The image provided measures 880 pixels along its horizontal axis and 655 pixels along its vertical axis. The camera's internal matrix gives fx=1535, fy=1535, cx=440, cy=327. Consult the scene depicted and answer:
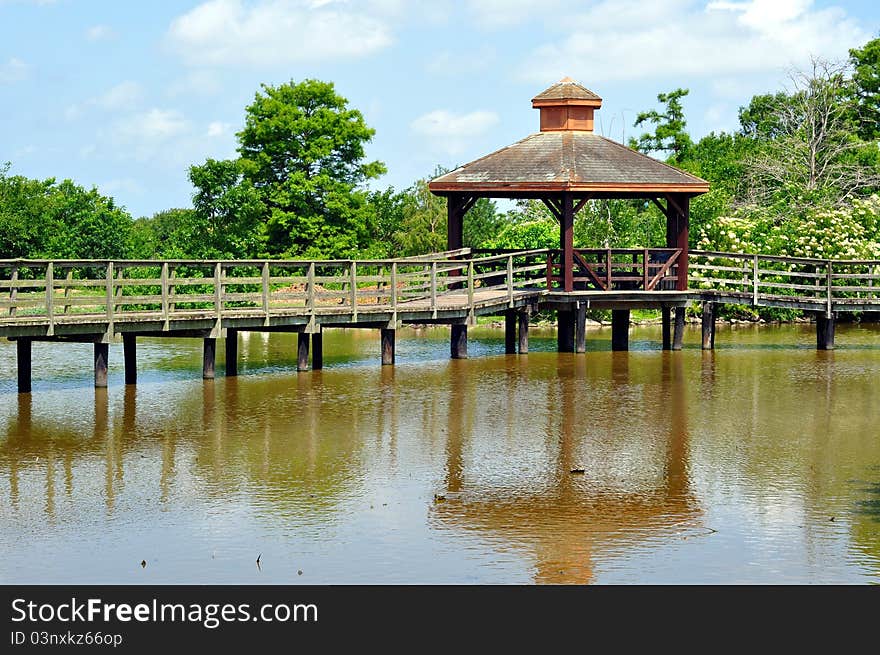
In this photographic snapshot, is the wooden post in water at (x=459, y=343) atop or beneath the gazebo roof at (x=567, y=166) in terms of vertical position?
beneath

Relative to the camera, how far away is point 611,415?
23438mm

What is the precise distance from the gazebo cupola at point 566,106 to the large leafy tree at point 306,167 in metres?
18.0

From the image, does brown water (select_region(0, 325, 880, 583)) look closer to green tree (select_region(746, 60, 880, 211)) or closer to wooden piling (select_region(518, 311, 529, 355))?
wooden piling (select_region(518, 311, 529, 355))

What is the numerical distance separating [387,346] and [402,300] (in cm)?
275

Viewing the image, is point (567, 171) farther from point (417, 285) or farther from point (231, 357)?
point (231, 357)

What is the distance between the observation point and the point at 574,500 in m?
17.2

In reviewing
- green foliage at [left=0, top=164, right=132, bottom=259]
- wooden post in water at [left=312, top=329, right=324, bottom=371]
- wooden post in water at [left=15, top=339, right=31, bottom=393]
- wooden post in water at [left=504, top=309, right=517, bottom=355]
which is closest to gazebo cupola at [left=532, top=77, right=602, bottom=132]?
wooden post in water at [left=504, top=309, right=517, bottom=355]

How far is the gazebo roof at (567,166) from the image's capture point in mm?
33219

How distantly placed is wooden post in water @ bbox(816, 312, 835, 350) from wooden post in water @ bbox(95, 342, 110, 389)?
53.9ft

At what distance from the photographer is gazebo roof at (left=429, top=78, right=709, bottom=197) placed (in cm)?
3322

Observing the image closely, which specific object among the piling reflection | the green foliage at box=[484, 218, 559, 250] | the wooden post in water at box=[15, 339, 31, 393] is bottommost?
the piling reflection

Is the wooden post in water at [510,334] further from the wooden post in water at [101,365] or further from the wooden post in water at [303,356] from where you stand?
the wooden post in water at [101,365]

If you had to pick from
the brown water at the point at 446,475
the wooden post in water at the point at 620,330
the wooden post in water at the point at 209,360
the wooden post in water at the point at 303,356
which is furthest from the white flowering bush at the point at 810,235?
the wooden post in water at the point at 209,360
